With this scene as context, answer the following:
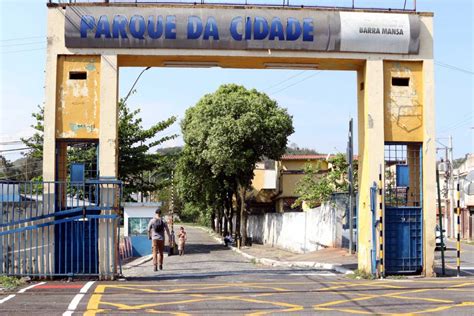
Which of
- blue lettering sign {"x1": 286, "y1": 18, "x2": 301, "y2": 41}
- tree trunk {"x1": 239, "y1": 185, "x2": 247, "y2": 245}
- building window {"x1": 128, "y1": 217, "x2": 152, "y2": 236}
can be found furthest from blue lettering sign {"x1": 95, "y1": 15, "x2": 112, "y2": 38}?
tree trunk {"x1": 239, "y1": 185, "x2": 247, "y2": 245}

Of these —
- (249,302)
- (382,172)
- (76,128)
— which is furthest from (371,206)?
Answer: (76,128)

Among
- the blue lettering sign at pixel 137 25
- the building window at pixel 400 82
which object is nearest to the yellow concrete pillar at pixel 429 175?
the building window at pixel 400 82

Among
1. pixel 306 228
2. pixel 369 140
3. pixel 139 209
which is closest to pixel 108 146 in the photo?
pixel 369 140

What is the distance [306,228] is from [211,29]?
19122 mm

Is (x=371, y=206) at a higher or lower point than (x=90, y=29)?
lower

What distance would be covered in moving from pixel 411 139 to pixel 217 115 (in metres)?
24.7

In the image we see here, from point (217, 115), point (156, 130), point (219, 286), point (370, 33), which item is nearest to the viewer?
point (219, 286)

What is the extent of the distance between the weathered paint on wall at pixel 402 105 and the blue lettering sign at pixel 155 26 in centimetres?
568

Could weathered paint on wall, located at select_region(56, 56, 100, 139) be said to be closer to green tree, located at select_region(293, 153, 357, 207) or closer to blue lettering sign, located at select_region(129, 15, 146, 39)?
blue lettering sign, located at select_region(129, 15, 146, 39)

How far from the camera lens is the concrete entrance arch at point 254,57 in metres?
15.8

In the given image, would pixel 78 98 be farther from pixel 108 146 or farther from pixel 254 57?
pixel 254 57

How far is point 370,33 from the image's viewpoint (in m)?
16.5

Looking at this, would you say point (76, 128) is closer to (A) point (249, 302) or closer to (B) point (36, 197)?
(B) point (36, 197)

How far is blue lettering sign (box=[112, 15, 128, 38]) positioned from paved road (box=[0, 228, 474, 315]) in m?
5.88
